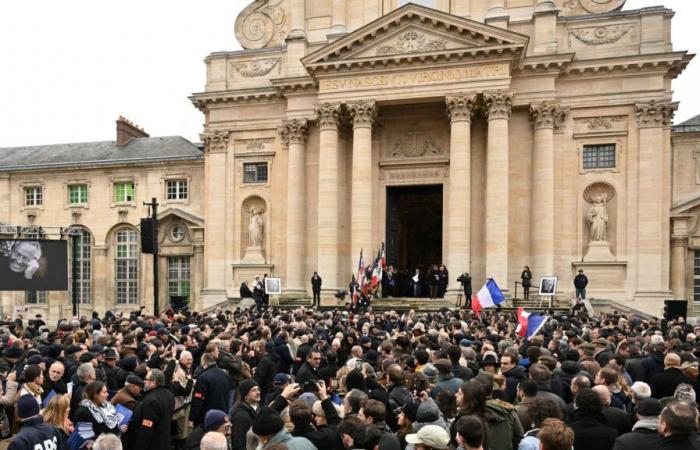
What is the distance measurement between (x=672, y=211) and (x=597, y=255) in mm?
3942

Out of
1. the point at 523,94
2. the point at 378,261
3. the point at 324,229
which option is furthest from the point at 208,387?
the point at 523,94

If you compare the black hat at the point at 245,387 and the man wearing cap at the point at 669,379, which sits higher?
the black hat at the point at 245,387

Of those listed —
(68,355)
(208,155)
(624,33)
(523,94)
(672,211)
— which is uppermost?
(624,33)

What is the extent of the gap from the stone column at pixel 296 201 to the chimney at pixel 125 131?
604 inches

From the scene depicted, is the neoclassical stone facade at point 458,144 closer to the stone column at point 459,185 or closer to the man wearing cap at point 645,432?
the stone column at point 459,185

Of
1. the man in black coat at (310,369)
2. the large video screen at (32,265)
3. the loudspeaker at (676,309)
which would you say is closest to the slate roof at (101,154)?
the large video screen at (32,265)

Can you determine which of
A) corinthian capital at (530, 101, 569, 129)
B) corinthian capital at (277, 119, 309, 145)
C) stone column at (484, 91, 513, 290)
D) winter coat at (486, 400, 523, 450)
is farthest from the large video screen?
winter coat at (486, 400, 523, 450)

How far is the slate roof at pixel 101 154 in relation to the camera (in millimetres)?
41875

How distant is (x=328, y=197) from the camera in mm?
33688

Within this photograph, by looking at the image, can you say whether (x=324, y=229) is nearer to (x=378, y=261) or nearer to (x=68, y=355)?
(x=378, y=261)

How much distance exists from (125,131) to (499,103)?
2669 cm

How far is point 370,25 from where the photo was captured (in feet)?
105

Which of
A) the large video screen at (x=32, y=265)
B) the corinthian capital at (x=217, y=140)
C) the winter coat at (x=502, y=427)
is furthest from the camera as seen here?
the corinthian capital at (x=217, y=140)

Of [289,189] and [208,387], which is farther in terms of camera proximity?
[289,189]
